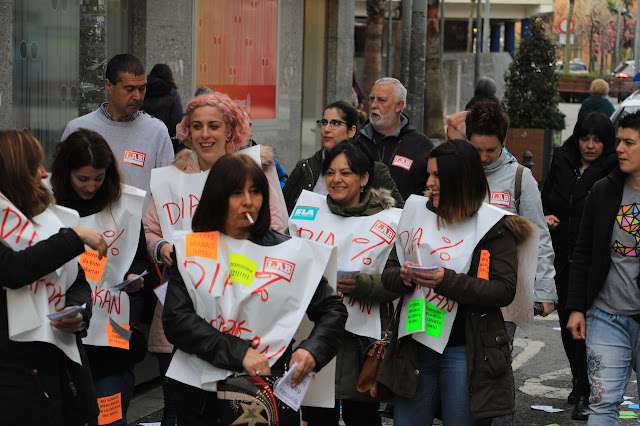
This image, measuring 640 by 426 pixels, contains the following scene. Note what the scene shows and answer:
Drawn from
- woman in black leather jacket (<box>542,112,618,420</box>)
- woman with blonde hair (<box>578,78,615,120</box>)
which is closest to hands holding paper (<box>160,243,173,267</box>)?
woman in black leather jacket (<box>542,112,618,420</box>)

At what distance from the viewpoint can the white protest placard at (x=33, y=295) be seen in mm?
3840

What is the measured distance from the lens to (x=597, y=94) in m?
15.3

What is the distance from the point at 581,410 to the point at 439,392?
2794 mm

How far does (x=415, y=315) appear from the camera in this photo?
4656 mm

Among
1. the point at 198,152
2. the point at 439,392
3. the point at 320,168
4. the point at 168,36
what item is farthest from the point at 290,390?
the point at 168,36

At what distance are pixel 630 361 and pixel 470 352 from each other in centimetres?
116

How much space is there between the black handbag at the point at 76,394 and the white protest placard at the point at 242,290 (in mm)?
466

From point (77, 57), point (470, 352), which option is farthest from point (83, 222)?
point (77, 57)

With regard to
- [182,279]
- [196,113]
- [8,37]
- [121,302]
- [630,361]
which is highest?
[8,37]

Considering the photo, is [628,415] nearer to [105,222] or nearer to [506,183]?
[506,183]

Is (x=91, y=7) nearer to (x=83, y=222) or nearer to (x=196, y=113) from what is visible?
(x=196, y=113)

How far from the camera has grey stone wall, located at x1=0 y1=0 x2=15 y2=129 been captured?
7609 mm

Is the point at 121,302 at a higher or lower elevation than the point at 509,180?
lower

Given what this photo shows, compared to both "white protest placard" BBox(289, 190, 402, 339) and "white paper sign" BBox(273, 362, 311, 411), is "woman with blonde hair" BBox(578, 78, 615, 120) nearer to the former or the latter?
"white protest placard" BBox(289, 190, 402, 339)
